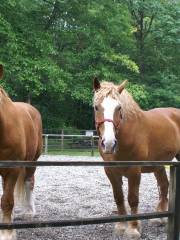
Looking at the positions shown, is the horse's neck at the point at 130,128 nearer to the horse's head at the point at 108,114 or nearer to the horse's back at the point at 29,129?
the horse's head at the point at 108,114

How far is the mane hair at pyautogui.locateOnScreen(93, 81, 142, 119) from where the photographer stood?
5840 mm

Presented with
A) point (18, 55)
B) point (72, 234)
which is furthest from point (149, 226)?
point (18, 55)

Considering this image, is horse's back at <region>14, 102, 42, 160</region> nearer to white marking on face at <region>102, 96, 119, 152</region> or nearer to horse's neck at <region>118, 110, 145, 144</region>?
white marking on face at <region>102, 96, 119, 152</region>

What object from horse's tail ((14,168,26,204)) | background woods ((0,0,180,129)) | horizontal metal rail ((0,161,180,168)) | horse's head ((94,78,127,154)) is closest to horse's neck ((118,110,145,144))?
horse's head ((94,78,127,154))

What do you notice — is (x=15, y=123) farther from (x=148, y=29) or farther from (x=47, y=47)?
(x=148, y=29)

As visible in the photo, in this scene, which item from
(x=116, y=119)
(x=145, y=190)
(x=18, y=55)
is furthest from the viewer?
(x=18, y=55)

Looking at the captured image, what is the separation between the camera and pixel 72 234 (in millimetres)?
6262

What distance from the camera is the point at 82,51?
26.9 m

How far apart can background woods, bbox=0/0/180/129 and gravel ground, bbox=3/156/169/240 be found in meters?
9.71

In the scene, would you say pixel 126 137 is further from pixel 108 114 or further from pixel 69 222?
pixel 69 222

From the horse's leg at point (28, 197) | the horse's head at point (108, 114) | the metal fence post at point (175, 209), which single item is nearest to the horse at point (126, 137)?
the horse's head at point (108, 114)

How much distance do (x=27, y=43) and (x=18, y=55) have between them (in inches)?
59.5

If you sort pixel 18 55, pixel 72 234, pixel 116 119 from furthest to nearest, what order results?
pixel 18 55
pixel 72 234
pixel 116 119

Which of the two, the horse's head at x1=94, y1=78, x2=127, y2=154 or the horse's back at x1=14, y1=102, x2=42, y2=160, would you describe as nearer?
the horse's head at x1=94, y1=78, x2=127, y2=154
